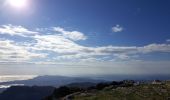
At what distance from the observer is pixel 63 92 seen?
70250mm

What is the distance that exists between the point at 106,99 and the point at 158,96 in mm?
8482

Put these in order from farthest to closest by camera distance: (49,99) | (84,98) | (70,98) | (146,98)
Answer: (49,99)
(70,98)
(84,98)
(146,98)

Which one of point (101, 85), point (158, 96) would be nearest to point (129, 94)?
point (158, 96)

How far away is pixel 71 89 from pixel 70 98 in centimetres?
2286

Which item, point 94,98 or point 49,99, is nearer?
point 94,98

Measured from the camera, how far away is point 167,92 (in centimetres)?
4703

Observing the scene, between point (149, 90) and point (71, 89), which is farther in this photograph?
point (71, 89)

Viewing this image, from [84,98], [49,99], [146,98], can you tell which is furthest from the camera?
[49,99]

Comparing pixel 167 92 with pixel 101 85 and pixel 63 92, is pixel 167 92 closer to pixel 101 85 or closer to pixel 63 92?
pixel 101 85

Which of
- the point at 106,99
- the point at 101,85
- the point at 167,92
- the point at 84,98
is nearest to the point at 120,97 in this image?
the point at 106,99

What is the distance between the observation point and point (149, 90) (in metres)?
49.3

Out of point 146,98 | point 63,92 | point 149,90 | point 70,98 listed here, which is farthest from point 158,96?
point 63,92

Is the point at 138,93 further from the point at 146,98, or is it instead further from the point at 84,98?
the point at 84,98

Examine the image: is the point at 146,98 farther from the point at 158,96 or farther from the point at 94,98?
the point at 94,98
